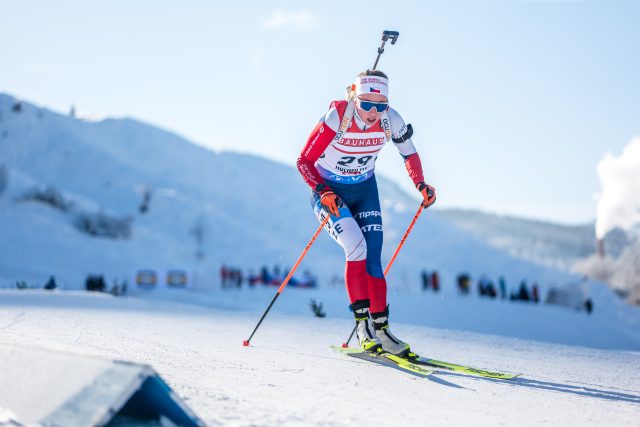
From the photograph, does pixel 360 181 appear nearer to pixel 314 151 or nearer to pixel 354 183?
pixel 354 183

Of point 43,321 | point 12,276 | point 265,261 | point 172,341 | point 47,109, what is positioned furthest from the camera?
point 47,109

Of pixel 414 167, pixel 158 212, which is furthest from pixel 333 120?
pixel 158 212

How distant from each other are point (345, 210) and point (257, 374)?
72.2 inches

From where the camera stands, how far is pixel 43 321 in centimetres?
536

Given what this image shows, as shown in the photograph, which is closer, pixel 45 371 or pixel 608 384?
pixel 45 371

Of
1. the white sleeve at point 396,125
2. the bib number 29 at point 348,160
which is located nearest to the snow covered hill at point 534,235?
Result: the white sleeve at point 396,125

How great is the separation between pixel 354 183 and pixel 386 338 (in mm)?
1324

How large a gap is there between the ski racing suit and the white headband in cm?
18

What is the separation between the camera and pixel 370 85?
4.91 meters

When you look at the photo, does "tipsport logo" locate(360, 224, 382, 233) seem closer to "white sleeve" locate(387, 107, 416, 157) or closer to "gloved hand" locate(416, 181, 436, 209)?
"gloved hand" locate(416, 181, 436, 209)

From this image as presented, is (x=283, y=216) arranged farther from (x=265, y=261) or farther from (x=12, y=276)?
(x=12, y=276)

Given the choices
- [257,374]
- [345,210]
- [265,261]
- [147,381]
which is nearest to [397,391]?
[257,374]

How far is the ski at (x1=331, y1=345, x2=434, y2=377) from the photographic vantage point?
3.85m

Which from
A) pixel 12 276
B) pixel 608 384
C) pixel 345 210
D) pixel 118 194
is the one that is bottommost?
pixel 12 276
